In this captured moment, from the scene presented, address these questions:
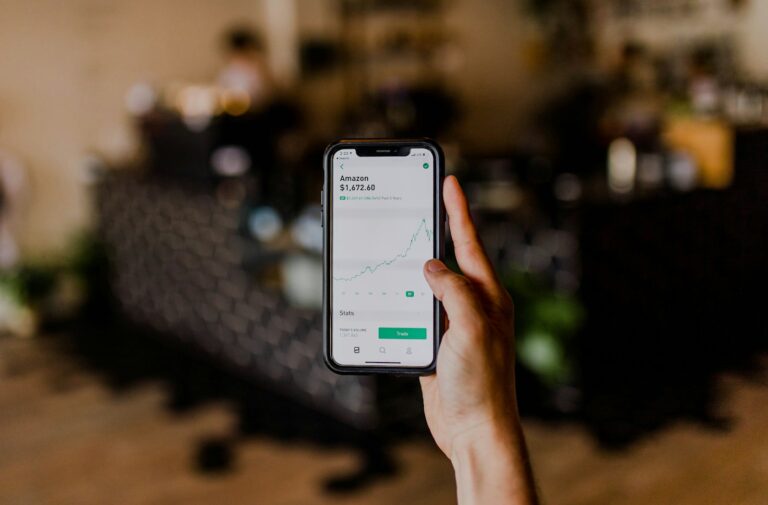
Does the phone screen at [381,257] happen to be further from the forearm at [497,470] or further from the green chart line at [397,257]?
the forearm at [497,470]

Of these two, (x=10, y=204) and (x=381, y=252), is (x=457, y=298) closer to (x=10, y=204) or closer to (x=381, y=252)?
(x=381, y=252)

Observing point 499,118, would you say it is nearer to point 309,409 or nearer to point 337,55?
point 337,55

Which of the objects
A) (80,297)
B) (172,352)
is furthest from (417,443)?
(80,297)

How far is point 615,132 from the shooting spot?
4652 mm

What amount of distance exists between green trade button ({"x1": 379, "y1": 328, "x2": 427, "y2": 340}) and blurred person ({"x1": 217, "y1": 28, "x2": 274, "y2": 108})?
145 inches

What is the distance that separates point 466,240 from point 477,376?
0.51 ft

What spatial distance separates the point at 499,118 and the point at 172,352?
13.9 ft

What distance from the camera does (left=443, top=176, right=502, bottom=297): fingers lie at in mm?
837

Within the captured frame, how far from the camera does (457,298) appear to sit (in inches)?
31.1

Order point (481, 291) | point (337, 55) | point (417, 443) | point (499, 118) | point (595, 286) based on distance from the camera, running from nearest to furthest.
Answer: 1. point (481, 291)
2. point (417, 443)
3. point (595, 286)
4. point (337, 55)
5. point (499, 118)

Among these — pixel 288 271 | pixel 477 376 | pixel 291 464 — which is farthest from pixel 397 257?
pixel 288 271

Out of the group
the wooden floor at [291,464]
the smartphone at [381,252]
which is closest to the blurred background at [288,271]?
the wooden floor at [291,464]

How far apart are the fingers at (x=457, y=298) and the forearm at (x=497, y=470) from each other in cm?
12

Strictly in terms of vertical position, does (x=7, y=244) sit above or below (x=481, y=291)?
below
